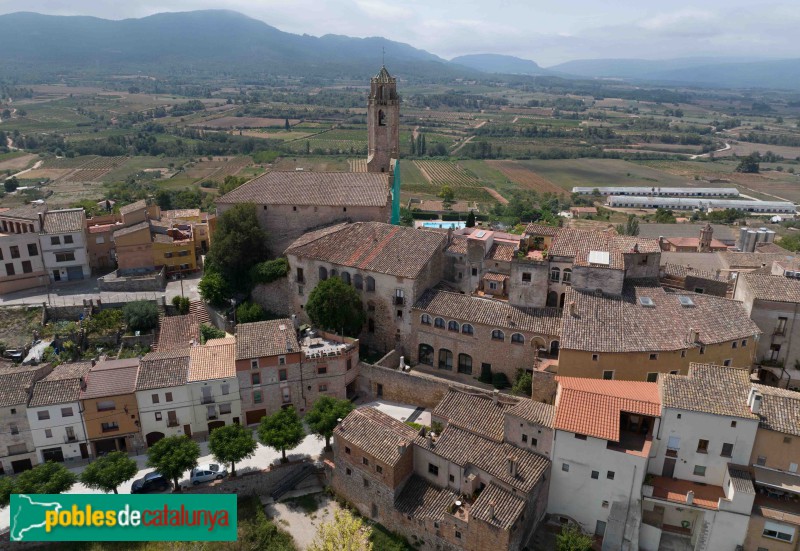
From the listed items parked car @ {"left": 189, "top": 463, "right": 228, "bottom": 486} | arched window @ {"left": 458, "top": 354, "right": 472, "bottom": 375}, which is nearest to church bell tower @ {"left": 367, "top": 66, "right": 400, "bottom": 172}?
arched window @ {"left": 458, "top": 354, "right": 472, "bottom": 375}

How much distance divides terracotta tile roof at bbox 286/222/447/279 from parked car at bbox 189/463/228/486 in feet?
49.8

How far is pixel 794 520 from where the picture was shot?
23609 mm

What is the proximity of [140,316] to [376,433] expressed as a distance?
20838mm

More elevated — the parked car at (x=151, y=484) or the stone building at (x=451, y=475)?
the stone building at (x=451, y=475)

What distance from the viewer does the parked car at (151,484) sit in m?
29.7

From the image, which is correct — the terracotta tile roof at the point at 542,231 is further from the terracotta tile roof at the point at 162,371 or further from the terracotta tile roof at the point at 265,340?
the terracotta tile roof at the point at 162,371

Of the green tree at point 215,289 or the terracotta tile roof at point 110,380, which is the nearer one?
the terracotta tile roof at point 110,380

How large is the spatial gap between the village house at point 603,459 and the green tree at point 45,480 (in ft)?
78.7

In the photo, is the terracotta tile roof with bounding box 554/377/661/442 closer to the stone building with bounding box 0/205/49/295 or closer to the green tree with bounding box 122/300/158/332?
the green tree with bounding box 122/300/158/332

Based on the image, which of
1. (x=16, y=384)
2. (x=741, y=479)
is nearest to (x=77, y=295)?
(x=16, y=384)

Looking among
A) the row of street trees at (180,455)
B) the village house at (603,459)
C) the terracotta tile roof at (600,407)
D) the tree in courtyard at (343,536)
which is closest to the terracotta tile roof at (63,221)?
the row of street trees at (180,455)

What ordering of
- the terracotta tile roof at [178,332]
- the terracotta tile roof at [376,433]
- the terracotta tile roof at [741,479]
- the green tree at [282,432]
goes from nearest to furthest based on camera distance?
the terracotta tile roof at [741,479] < the terracotta tile roof at [376,433] < the green tree at [282,432] < the terracotta tile roof at [178,332]

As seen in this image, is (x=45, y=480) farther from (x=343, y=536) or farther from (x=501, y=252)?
(x=501, y=252)

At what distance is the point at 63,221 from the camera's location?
45.7 metres
